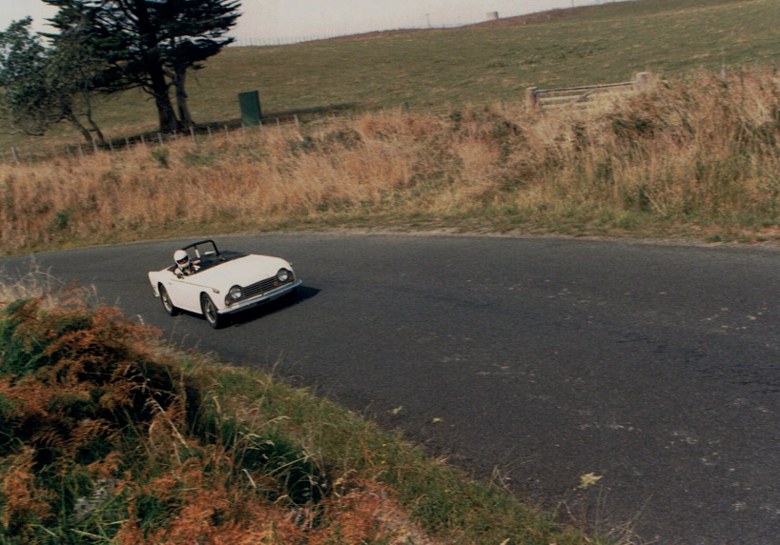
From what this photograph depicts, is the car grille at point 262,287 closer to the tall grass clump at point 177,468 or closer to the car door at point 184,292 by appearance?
the car door at point 184,292

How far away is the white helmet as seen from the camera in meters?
10.7

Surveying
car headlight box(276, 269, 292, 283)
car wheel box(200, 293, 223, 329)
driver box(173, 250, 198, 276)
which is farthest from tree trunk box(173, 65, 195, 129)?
car headlight box(276, 269, 292, 283)

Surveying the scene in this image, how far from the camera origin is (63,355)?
5.49 meters

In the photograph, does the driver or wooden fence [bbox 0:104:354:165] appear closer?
the driver

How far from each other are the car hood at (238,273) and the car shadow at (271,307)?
53 cm

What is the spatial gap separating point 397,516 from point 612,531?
1.23 m

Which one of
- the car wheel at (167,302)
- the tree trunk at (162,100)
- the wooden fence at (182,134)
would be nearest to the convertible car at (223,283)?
the car wheel at (167,302)

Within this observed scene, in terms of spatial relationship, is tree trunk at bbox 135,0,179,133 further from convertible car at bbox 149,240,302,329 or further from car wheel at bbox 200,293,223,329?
car wheel at bbox 200,293,223,329

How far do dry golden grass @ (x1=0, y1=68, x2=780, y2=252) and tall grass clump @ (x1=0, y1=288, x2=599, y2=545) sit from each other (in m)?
6.78

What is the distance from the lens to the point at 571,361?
A: 269 inches

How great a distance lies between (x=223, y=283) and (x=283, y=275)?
0.78 m

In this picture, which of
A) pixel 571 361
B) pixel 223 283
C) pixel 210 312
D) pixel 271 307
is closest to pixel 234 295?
pixel 223 283

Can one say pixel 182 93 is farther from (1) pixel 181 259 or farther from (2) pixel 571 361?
(2) pixel 571 361

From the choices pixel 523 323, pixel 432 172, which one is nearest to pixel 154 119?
pixel 432 172
